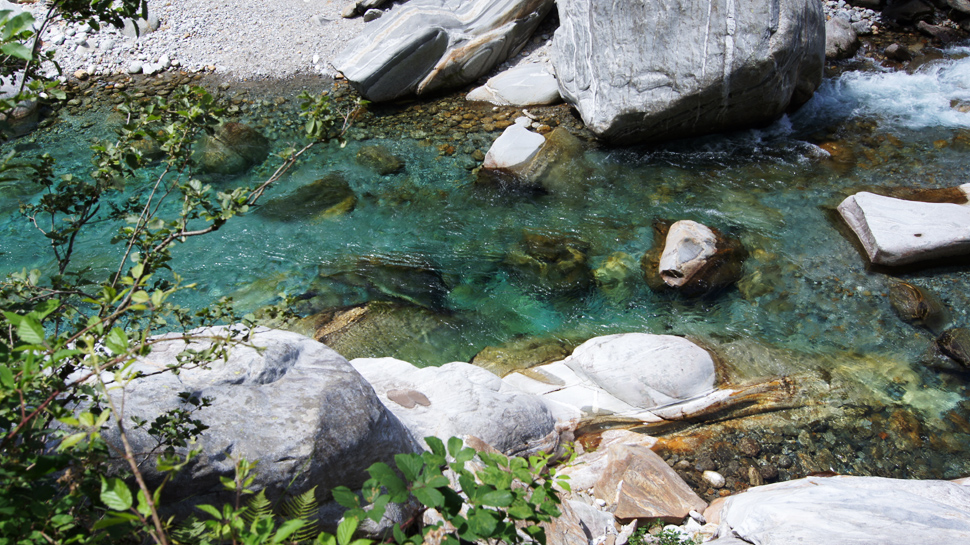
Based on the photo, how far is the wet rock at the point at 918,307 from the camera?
17.6ft

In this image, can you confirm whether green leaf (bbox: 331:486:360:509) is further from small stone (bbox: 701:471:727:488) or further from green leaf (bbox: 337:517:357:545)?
small stone (bbox: 701:471:727:488)

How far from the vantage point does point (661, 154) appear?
795 cm

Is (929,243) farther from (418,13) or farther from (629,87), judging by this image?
(418,13)

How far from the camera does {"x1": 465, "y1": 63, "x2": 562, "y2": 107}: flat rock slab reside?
30.3ft

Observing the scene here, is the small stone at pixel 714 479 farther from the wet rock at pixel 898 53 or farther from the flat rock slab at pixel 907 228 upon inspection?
the wet rock at pixel 898 53

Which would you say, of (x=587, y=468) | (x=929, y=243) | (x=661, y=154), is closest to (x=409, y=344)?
(x=587, y=468)

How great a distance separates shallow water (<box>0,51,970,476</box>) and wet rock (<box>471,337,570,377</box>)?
12 cm

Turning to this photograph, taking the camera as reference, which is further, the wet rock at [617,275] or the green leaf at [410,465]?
the wet rock at [617,275]

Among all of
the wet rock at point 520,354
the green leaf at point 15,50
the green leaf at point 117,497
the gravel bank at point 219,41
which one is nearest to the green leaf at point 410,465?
the green leaf at point 117,497

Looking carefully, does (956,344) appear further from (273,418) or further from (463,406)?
(273,418)

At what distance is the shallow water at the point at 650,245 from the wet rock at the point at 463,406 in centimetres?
63

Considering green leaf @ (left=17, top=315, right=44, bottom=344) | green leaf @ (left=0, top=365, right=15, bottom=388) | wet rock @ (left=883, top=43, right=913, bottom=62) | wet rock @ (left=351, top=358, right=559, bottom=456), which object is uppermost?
green leaf @ (left=17, top=315, right=44, bottom=344)

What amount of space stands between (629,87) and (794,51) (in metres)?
2.19

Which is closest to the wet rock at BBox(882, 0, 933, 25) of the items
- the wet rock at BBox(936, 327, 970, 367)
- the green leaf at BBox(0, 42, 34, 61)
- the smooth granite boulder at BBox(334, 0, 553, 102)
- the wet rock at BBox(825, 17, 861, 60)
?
the wet rock at BBox(825, 17, 861, 60)
